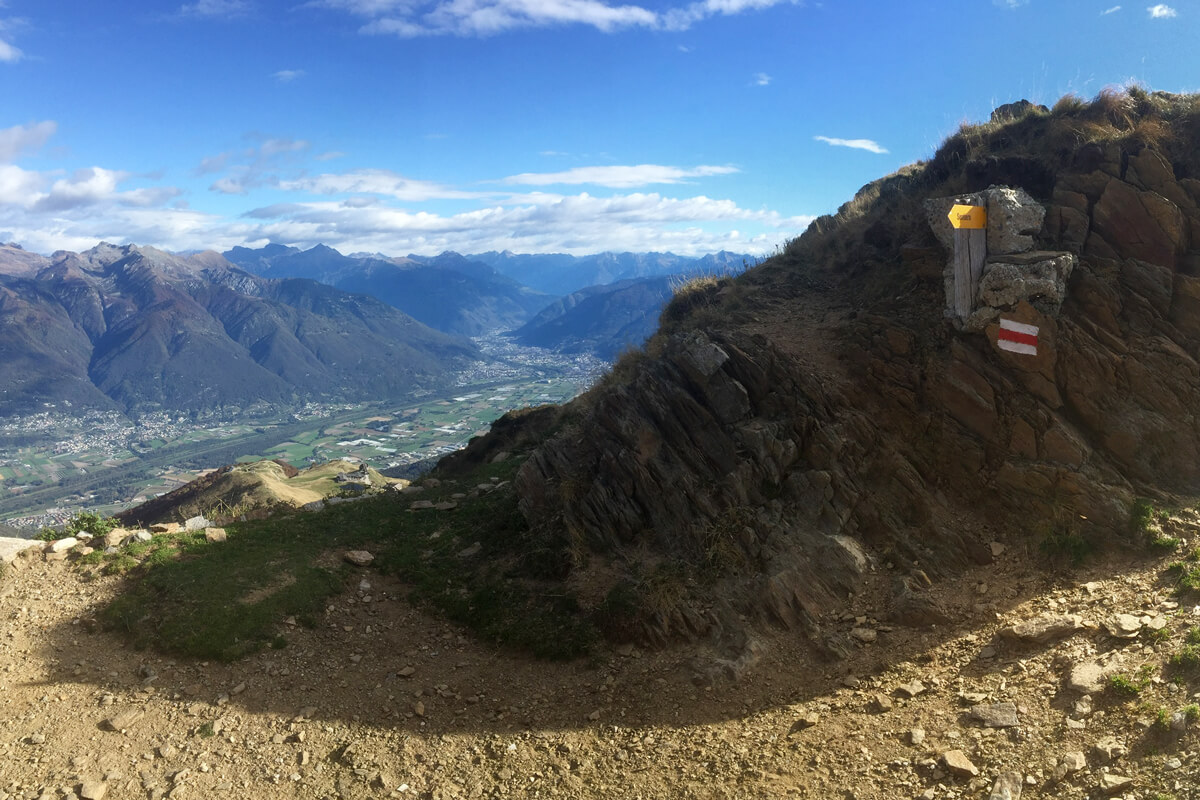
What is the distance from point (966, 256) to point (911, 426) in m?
4.30

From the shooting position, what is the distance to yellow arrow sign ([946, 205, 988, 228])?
1453 centimetres

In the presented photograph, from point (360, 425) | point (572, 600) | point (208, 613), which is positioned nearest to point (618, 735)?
point (572, 600)

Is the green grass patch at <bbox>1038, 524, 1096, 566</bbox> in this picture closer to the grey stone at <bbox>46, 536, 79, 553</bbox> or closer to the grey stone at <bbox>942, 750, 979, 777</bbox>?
the grey stone at <bbox>942, 750, 979, 777</bbox>

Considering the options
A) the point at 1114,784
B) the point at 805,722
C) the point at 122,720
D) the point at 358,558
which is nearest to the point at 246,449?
the point at 358,558

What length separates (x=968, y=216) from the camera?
14750 mm

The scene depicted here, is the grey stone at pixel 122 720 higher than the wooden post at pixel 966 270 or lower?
lower

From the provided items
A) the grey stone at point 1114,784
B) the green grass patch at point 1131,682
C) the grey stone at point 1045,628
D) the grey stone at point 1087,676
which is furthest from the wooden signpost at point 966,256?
the grey stone at point 1114,784

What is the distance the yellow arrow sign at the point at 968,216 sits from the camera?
47.7 feet

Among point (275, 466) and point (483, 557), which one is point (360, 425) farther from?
point (483, 557)

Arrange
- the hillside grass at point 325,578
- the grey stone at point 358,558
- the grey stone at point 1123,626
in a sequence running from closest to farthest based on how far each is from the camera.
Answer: the grey stone at point 1123,626, the hillside grass at point 325,578, the grey stone at point 358,558

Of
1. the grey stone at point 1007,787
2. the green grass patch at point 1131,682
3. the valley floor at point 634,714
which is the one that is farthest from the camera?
the green grass patch at point 1131,682

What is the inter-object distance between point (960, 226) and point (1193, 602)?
342 inches

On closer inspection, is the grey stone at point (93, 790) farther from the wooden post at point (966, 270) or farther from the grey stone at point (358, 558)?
the wooden post at point (966, 270)

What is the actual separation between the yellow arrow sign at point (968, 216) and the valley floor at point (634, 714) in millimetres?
7398
